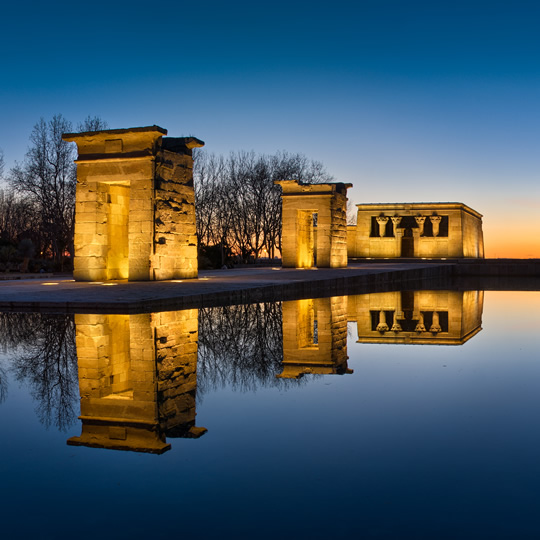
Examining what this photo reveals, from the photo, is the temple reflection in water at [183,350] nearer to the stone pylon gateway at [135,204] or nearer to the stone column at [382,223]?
the stone pylon gateway at [135,204]

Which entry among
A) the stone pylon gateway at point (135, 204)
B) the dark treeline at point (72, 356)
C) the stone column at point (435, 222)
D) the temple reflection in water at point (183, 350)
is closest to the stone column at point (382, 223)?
the stone column at point (435, 222)

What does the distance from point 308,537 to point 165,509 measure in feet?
1.92

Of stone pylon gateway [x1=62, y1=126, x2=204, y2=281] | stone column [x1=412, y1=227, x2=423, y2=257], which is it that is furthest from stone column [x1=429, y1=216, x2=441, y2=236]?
stone pylon gateway [x1=62, y1=126, x2=204, y2=281]

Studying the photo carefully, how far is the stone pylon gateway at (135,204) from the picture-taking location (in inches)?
623

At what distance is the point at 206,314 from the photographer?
10125 mm

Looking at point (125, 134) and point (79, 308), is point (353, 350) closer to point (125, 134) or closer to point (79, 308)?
point (79, 308)

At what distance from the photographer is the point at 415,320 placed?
10.1 m

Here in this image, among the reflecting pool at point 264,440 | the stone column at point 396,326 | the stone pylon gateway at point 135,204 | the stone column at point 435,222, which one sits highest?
the stone column at point 435,222

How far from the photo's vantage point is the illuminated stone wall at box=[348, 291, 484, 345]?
788cm

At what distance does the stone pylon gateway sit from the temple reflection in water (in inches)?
206

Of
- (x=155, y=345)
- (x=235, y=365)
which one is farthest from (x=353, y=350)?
(x=155, y=345)

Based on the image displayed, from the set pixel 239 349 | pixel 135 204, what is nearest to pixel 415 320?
pixel 239 349

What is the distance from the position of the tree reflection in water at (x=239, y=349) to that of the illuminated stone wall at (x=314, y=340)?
13 centimetres

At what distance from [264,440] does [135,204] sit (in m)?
13.4
